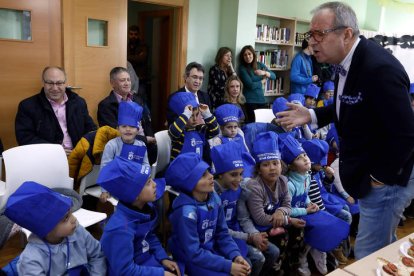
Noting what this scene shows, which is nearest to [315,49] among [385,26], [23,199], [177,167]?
[177,167]

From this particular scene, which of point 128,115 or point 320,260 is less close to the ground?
point 128,115

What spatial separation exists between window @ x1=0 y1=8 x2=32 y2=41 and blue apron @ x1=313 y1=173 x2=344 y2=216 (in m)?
2.89

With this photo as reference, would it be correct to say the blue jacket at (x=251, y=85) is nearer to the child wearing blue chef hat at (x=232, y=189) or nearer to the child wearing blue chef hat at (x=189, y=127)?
the child wearing blue chef hat at (x=189, y=127)

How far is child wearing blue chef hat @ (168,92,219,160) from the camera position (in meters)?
2.98

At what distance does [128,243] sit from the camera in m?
1.65

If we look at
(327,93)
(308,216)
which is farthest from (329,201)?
(327,93)

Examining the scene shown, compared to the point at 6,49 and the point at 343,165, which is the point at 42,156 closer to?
the point at 6,49

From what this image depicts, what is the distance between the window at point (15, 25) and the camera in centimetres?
347

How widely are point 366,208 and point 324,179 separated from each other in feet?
4.85

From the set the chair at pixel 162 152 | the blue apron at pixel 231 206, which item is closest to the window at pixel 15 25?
the chair at pixel 162 152

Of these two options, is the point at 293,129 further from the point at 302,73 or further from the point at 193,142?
the point at 302,73

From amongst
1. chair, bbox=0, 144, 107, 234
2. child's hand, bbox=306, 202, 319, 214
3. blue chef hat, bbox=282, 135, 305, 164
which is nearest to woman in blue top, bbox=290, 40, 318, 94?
blue chef hat, bbox=282, 135, 305, 164

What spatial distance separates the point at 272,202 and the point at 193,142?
87 cm

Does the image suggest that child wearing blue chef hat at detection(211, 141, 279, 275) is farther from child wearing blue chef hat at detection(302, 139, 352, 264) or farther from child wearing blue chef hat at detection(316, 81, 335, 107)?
child wearing blue chef hat at detection(316, 81, 335, 107)
